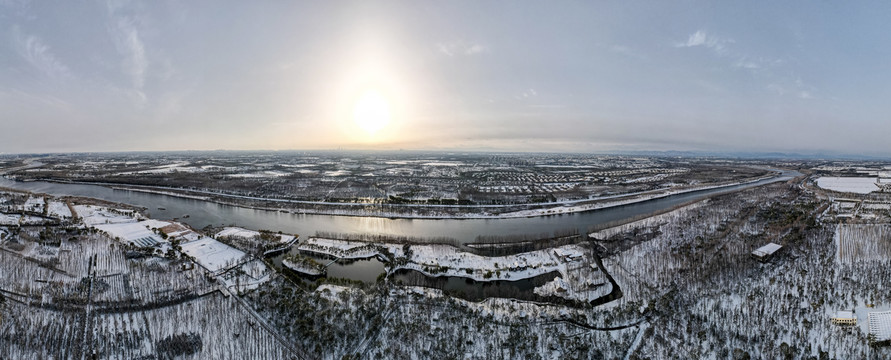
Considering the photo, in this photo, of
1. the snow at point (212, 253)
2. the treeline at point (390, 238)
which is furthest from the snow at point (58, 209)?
the treeline at point (390, 238)

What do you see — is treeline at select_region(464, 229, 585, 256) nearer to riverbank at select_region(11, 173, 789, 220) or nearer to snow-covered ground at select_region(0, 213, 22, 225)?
riverbank at select_region(11, 173, 789, 220)

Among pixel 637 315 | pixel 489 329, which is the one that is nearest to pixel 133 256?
pixel 489 329

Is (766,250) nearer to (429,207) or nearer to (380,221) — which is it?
(429,207)

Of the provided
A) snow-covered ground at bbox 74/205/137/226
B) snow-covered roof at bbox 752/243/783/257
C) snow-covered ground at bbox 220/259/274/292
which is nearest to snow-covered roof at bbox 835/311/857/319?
snow-covered roof at bbox 752/243/783/257

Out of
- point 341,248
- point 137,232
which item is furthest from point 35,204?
point 341,248

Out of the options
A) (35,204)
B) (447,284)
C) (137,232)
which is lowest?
(447,284)

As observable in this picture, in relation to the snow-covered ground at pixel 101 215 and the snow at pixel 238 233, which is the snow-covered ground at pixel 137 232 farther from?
the snow at pixel 238 233
